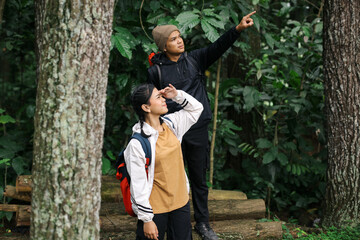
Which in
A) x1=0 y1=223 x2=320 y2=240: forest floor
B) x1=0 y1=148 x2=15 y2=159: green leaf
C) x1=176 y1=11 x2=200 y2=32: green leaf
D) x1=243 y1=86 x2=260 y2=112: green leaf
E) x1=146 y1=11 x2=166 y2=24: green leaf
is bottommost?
x1=0 y1=223 x2=320 y2=240: forest floor

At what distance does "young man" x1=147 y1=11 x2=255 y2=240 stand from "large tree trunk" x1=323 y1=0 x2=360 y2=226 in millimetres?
1310

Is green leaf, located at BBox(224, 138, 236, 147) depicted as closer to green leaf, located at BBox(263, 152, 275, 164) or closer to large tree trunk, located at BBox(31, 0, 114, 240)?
green leaf, located at BBox(263, 152, 275, 164)

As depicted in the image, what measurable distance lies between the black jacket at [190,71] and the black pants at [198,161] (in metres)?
0.10

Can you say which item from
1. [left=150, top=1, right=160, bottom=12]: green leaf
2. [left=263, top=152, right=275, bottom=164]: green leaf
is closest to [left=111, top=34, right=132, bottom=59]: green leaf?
[left=150, top=1, right=160, bottom=12]: green leaf

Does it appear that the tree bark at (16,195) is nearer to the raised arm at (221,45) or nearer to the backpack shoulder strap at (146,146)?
the backpack shoulder strap at (146,146)

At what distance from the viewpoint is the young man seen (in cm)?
360

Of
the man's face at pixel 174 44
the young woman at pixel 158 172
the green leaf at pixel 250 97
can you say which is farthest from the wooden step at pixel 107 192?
the man's face at pixel 174 44

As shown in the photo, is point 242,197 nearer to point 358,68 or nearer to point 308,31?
point 358,68

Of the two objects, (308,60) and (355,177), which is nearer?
(355,177)

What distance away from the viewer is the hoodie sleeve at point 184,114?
3.16 metres

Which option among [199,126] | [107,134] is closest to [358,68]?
[199,126]

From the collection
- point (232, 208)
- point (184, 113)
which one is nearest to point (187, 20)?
point (184, 113)

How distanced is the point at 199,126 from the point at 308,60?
101 inches

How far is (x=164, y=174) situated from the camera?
2906 millimetres
